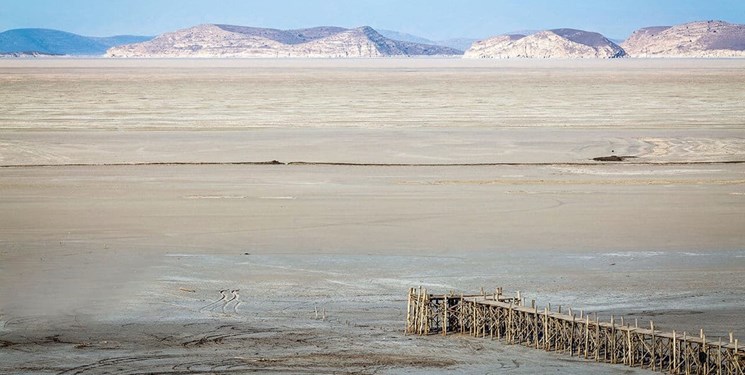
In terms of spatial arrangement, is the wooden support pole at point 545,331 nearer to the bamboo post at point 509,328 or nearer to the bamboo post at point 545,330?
the bamboo post at point 545,330

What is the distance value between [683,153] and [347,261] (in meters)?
19.7

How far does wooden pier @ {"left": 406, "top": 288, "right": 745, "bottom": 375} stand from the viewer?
44.9ft

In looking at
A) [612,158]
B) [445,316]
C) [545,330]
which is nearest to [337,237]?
[445,316]

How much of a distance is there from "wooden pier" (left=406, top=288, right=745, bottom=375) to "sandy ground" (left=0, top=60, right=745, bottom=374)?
36cm

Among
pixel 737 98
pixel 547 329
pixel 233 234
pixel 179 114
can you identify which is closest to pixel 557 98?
pixel 737 98

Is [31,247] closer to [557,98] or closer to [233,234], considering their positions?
[233,234]

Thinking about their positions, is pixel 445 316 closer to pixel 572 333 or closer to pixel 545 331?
pixel 545 331

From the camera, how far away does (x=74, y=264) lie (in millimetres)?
20188

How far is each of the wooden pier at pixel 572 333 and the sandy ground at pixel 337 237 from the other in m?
0.36

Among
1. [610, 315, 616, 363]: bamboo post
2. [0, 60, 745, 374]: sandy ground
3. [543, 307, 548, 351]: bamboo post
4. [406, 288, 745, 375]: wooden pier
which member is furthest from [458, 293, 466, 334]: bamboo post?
[610, 315, 616, 363]: bamboo post

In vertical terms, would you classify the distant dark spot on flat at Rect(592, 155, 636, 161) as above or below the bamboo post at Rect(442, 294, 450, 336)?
above

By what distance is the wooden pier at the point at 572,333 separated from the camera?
13.7 meters

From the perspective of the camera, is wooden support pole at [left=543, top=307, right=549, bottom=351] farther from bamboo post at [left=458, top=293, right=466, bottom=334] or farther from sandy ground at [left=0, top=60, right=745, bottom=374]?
bamboo post at [left=458, top=293, right=466, bottom=334]

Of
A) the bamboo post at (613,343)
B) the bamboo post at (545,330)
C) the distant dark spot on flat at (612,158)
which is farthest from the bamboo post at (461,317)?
the distant dark spot on flat at (612,158)
